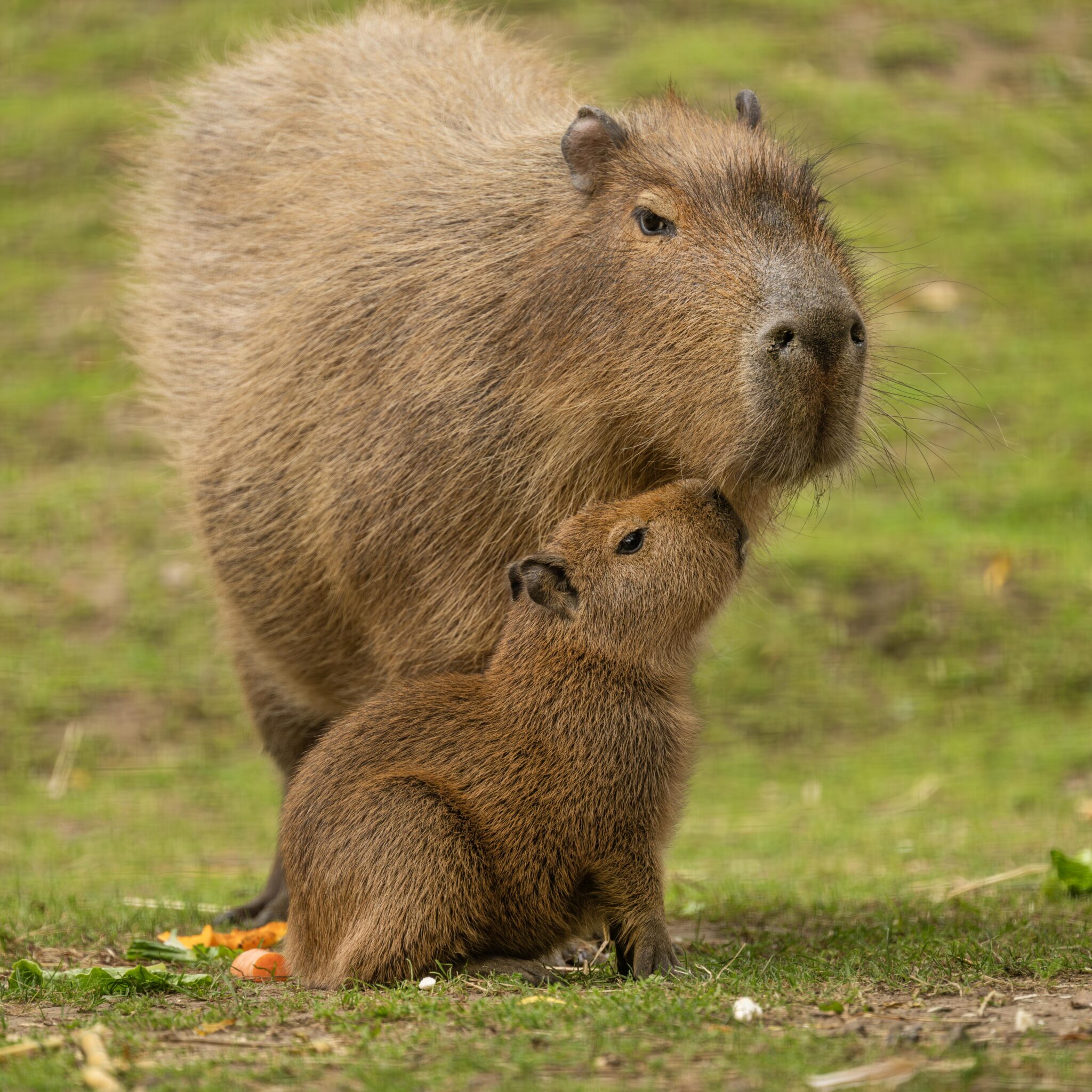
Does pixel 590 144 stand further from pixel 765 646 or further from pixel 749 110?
pixel 765 646

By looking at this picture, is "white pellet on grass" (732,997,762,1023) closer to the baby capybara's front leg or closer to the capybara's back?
the baby capybara's front leg

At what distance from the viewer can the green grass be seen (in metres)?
3.39

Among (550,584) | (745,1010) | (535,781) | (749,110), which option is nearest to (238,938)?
(535,781)

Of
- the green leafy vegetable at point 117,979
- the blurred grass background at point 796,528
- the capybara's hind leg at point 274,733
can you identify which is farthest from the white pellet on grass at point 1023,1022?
the capybara's hind leg at point 274,733

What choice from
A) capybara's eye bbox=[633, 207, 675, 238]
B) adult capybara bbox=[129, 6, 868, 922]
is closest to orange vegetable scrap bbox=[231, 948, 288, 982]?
adult capybara bbox=[129, 6, 868, 922]

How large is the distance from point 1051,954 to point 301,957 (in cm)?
179

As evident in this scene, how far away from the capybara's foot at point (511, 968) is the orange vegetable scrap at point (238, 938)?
850 mm

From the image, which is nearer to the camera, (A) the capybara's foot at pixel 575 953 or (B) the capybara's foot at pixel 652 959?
(B) the capybara's foot at pixel 652 959

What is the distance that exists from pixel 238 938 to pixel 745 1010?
1.92 m

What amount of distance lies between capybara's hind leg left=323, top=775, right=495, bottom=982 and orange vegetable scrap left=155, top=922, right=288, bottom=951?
813 millimetres

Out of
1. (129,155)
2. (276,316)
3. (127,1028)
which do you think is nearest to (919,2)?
(129,155)

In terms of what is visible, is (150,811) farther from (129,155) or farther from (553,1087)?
(553,1087)

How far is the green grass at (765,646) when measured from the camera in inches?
134

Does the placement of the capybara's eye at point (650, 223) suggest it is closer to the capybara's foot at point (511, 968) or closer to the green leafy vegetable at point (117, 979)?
the capybara's foot at point (511, 968)
